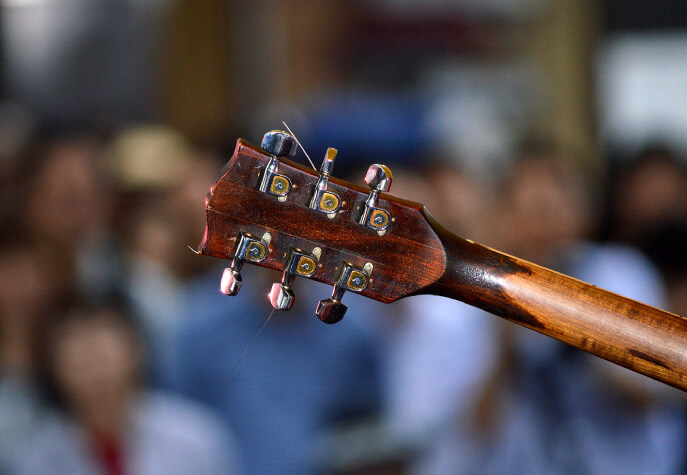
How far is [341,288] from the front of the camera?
3.36ft

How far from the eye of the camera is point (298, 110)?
7.23 meters

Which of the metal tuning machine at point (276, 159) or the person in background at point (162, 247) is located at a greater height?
the metal tuning machine at point (276, 159)

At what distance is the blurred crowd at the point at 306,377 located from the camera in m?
2.43

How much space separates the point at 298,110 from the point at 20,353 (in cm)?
476

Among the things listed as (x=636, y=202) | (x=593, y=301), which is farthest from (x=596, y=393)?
(x=636, y=202)

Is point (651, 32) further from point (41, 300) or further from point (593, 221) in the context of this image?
point (41, 300)

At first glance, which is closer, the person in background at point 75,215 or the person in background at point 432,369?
the person in background at point 432,369

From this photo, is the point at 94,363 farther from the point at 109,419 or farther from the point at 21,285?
the point at 21,285

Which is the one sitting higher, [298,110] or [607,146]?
[607,146]

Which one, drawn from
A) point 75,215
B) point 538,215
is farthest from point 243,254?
point 75,215

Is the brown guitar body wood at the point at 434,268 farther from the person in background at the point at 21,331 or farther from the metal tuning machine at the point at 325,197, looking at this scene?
the person in background at the point at 21,331

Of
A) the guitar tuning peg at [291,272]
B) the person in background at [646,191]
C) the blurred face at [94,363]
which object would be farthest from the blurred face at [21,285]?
the person in background at [646,191]

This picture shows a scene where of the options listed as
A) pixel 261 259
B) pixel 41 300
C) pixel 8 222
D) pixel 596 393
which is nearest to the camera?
pixel 261 259

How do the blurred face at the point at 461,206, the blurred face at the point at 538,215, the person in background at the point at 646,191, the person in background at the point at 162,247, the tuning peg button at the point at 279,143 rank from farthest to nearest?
1. the person in background at the point at 646,191
2. the blurred face at the point at 461,206
3. the blurred face at the point at 538,215
4. the person in background at the point at 162,247
5. the tuning peg button at the point at 279,143
